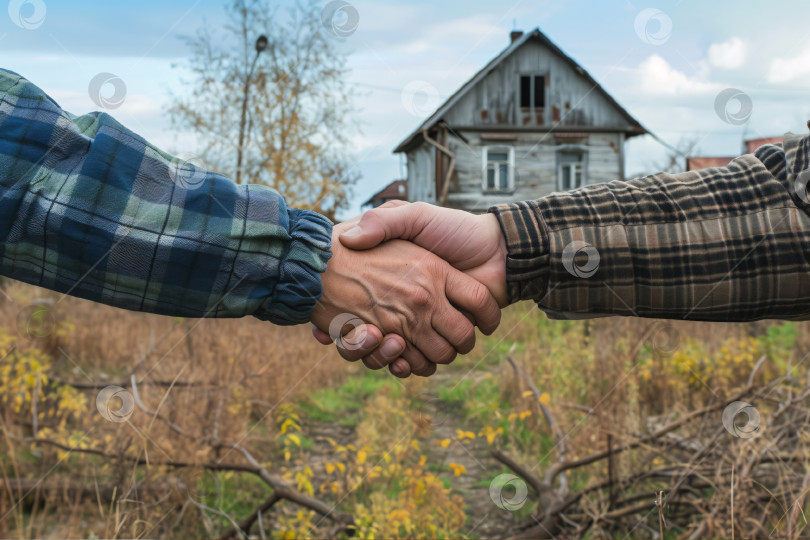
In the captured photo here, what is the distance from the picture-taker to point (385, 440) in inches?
188

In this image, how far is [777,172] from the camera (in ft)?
6.81

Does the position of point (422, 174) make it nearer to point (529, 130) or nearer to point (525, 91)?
point (529, 130)

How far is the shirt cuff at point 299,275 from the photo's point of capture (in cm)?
213

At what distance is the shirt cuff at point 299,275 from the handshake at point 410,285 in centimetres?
13

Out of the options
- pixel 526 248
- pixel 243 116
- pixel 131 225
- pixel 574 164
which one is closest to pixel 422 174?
pixel 574 164

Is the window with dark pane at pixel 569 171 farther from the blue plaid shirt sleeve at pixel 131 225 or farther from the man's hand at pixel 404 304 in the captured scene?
the blue plaid shirt sleeve at pixel 131 225

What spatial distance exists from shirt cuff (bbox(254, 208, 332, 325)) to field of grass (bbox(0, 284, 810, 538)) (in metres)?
0.58

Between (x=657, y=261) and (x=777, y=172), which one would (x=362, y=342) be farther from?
(x=777, y=172)

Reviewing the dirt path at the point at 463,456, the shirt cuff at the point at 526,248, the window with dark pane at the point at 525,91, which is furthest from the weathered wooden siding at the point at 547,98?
the shirt cuff at the point at 526,248

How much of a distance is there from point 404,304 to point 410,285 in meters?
0.07

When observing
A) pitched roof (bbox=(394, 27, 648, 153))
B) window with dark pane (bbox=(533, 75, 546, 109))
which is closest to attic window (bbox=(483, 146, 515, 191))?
pitched roof (bbox=(394, 27, 648, 153))

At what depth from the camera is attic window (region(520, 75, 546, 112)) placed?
1528 centimetres

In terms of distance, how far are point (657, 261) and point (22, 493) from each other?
3677mm

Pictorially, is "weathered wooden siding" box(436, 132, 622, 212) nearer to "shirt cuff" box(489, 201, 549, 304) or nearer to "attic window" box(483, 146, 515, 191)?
"attic window" box(483, 146, 515, 191)
